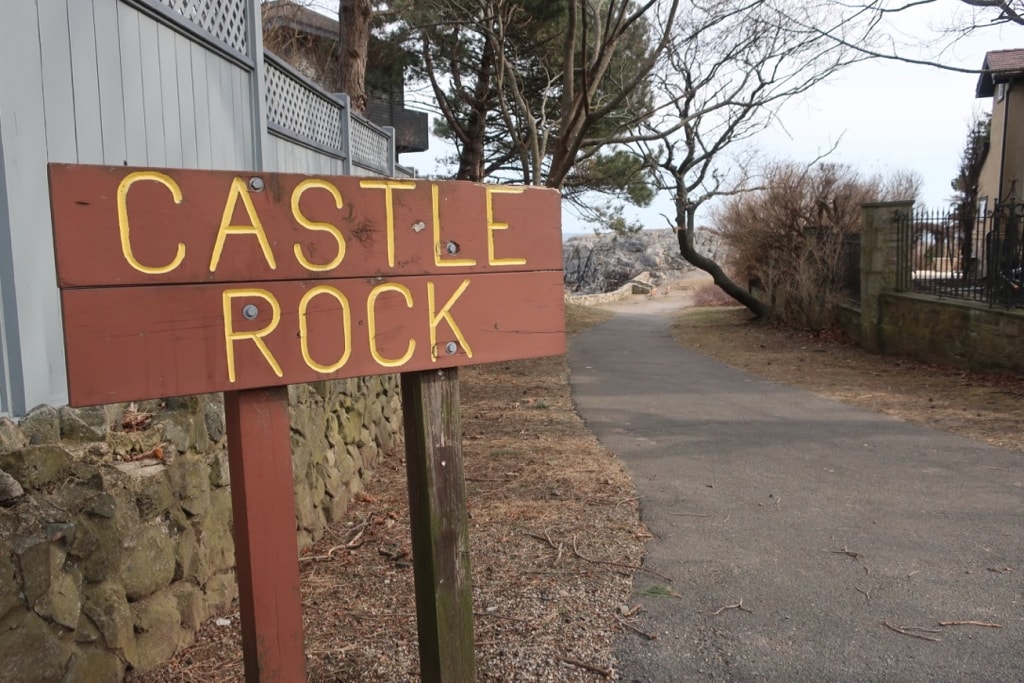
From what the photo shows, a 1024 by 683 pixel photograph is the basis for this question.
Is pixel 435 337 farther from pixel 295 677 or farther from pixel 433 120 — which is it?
pixel 433 120

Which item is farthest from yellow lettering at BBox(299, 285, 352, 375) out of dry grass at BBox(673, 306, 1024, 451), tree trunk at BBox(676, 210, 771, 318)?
tree trunk at BBox(676, 210, 771, 318)

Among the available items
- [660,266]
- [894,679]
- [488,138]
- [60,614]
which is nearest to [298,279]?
[60,614]

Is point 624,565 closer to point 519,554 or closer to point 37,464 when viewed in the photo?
point 519,554

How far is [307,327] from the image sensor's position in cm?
185

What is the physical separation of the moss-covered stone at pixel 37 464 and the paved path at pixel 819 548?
7.05 ft

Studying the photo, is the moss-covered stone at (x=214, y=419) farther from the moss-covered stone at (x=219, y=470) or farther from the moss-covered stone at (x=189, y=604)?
the moss-covered stone at (x=189, y=604)

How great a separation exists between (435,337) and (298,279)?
1.26 ft

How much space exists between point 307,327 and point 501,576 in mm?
2359

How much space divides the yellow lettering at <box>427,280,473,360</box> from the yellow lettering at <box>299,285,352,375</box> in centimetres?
22

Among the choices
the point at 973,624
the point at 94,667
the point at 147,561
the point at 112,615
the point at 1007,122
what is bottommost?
the point at 973,624

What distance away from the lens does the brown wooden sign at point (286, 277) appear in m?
1.62

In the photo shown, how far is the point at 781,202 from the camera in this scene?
16.2m

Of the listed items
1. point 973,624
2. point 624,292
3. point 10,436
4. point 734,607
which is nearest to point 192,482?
point 10,436

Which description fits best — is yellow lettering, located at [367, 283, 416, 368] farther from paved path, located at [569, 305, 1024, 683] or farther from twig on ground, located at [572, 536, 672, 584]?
twig on ground, located at [572, 536, 672, 584]
